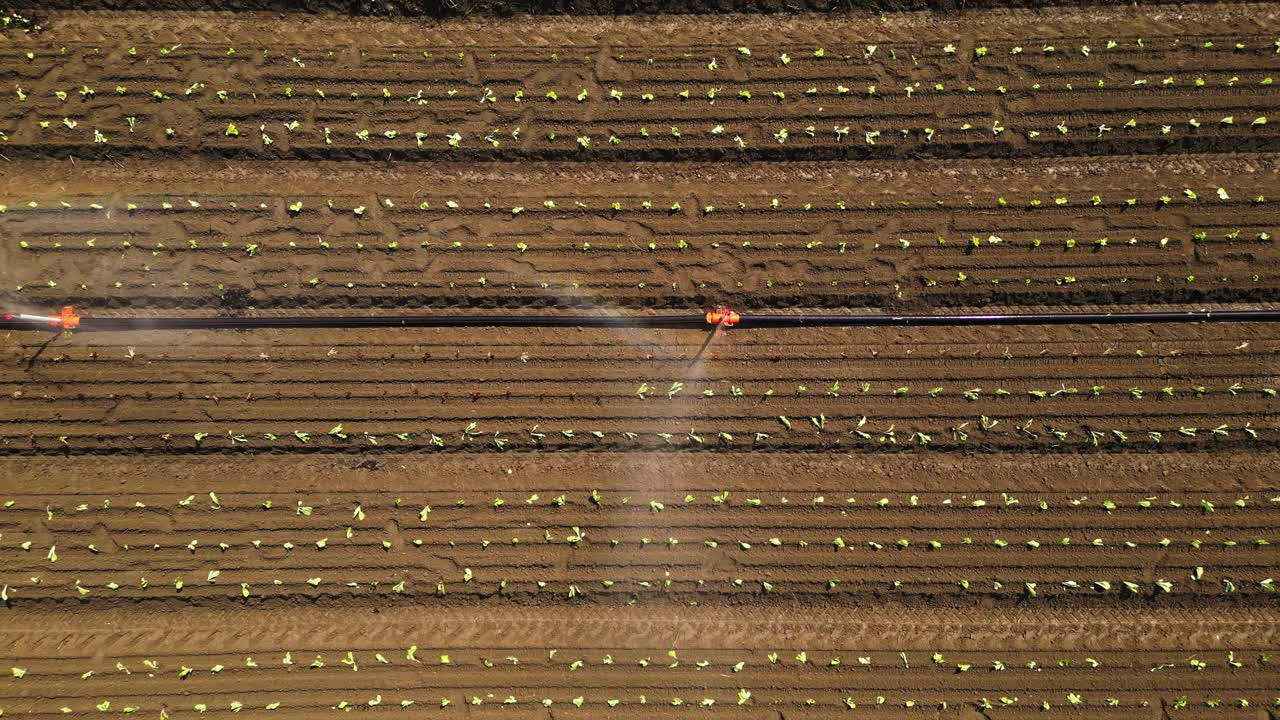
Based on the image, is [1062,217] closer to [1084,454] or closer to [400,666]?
[1084,454]

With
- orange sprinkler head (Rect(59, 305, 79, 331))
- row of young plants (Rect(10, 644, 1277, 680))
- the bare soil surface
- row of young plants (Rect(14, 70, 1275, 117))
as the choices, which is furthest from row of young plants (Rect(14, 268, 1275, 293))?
row of young plants (Rect(10, 644, 1277, 680))

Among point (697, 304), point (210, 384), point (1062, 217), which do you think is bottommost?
point (210, 384)

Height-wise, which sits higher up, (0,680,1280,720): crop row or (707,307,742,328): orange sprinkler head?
(707,307,742,328): orange sprinkler head

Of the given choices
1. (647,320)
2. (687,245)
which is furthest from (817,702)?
(687,245)

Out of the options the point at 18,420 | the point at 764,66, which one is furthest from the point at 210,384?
the point at 764,66

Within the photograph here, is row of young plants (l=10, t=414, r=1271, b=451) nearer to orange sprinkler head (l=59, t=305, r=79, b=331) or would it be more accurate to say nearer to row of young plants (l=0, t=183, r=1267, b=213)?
orange sprinkler head (l=59, t=305, r=79, b=331)

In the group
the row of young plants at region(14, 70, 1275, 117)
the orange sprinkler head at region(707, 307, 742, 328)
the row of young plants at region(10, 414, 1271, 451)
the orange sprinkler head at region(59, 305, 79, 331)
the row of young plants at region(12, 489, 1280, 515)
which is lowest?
the row of young plants at region(12, 489, 1280, 515)
